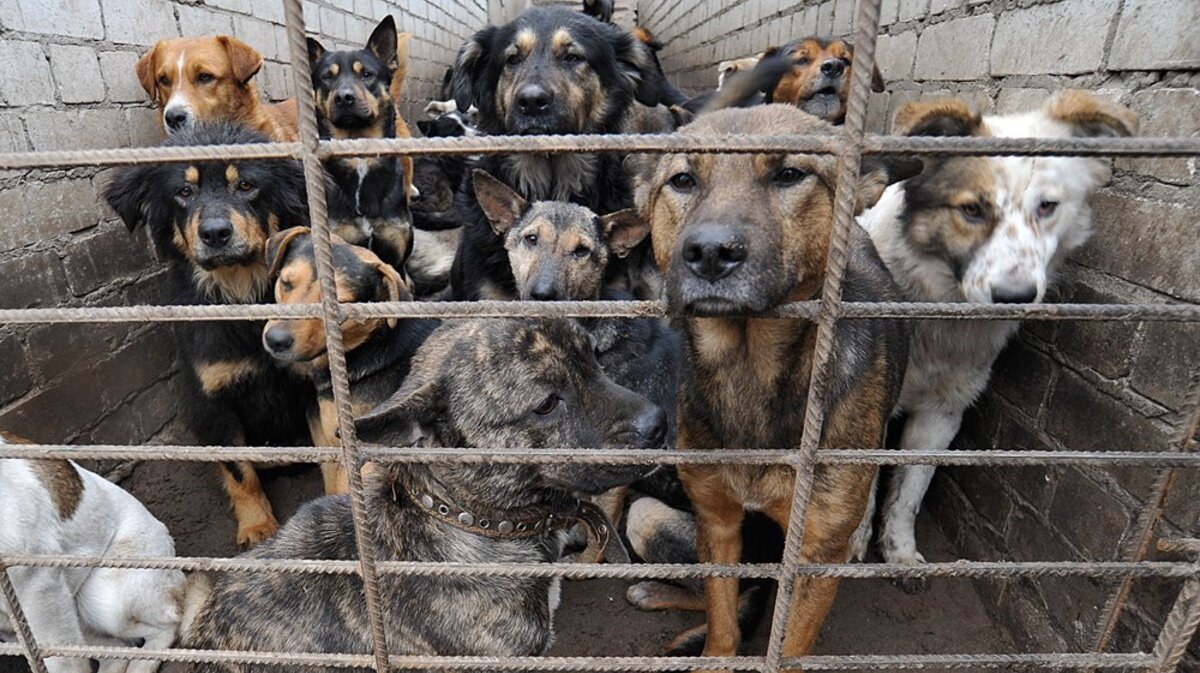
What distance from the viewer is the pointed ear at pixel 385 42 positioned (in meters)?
6.55

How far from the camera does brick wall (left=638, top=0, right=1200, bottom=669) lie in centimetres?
239

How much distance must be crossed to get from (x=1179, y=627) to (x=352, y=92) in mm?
6057

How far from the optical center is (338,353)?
177 cm

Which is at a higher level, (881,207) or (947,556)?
(881,207)

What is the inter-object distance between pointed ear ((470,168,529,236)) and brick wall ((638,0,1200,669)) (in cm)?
265

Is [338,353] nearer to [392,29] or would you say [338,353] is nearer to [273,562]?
[273,562]

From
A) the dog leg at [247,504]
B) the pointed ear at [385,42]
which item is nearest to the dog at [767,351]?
the dog leg at [247,504]

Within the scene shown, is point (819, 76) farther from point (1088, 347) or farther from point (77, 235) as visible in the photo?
point (77, 235)

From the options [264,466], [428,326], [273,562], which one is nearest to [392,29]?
[428,326]

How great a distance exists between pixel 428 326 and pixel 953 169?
9.47ft

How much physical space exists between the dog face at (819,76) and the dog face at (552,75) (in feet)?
3.41

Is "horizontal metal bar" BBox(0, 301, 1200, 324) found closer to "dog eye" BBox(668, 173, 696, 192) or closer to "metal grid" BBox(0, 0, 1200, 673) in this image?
"metal grid" BBox(0, 0, 1200, 673)

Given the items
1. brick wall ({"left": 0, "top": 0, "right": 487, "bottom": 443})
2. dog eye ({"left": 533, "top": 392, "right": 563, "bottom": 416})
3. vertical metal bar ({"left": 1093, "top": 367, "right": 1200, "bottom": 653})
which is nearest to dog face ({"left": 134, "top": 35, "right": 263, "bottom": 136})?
brick wall ({"left": 0, "top": 0, "right": 487, "bottom": 443})

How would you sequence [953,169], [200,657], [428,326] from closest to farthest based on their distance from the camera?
[200,657]
[953,169]
[428,326]
